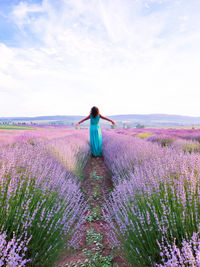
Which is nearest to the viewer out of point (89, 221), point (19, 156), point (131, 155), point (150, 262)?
point (150, 262)

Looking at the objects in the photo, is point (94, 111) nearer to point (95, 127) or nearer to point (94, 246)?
point (95, 127)

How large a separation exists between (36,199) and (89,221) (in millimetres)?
1207

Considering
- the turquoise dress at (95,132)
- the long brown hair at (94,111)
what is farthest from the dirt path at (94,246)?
the long brown hair at (94,111)

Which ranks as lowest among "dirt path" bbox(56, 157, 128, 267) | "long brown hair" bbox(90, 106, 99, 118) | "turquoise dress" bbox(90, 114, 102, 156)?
"dirt path" bbox(56, 157, 128, 267)

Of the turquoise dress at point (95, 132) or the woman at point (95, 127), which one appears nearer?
the woman at point (95, 127)

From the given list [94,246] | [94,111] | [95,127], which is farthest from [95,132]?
[94,246]

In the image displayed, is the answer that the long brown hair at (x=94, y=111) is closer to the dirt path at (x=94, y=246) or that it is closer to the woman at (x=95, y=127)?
the woman at (x=95, y=127)

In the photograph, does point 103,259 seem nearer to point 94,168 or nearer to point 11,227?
point 11,227

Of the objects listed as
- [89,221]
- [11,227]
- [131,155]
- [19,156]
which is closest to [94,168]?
[131,155]

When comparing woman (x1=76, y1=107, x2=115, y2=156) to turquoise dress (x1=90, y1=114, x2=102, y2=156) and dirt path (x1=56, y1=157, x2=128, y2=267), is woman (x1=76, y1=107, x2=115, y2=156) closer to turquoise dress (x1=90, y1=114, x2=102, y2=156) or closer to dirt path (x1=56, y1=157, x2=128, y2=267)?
turquoise dress (x1=90, y1=114, x2=102, y2=156)

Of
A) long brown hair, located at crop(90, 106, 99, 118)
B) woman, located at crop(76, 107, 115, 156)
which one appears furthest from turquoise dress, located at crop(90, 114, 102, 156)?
long brown hair, located at crop(90, 106, 99, 118)

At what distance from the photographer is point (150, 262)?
1243mm

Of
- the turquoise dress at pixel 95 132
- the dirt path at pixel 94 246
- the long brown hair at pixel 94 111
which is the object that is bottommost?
the dirt path at pixel 94 246

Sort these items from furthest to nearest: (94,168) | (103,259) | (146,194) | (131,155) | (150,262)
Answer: (94,168) < (131,155) < (103,259) < (146,194) < (150,262)
